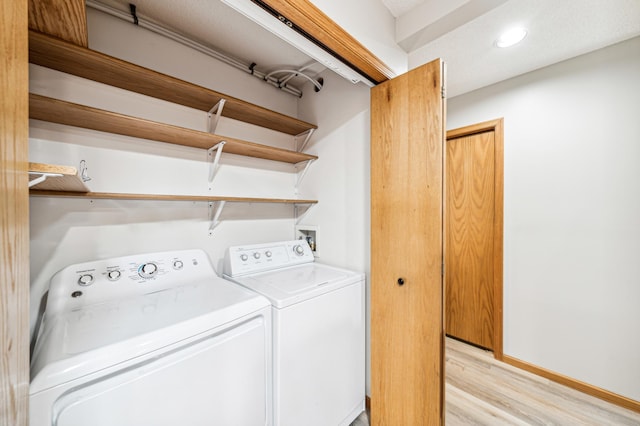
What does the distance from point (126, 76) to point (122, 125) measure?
0.85 feet

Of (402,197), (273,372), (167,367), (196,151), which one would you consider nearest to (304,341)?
(273,372)

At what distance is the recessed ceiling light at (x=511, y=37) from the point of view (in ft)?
4.74

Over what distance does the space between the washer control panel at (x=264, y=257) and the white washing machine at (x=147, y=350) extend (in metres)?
0.23

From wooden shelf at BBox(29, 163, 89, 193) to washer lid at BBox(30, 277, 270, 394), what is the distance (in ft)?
1.73

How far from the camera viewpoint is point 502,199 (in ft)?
6.87

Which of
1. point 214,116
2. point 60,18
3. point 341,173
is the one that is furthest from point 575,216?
point 60,18

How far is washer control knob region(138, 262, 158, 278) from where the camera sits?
1.24 metres

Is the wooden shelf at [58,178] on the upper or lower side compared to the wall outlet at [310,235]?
upper

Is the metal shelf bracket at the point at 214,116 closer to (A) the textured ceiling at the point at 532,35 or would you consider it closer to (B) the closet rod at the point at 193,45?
(B) the closet rod at the point at 193,45

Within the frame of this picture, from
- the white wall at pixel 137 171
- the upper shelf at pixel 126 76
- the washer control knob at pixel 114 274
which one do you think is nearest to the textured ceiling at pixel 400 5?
the upper shelf at pixel 126 76

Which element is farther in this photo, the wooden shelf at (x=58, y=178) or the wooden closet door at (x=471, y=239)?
the wooden closet door at (x=471, y=239)

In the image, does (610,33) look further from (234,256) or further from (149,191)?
(149,191)

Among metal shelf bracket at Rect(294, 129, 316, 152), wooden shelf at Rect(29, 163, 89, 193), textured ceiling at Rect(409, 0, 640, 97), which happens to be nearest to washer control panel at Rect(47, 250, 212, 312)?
wooden shelf at Rect(29, 163, 89, 193)

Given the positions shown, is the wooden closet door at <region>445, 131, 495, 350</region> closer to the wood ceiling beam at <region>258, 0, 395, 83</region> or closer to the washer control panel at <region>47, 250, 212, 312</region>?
the wood ceiling beam at <region>258, 0, 395, 83</region>
